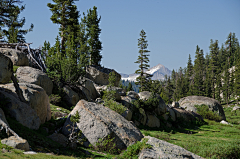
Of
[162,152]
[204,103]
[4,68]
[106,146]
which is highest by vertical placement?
[4,68]

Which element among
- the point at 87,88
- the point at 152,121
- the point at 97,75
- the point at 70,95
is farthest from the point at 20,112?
the point at 97,75

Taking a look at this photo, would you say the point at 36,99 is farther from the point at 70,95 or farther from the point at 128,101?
the point at 128,101

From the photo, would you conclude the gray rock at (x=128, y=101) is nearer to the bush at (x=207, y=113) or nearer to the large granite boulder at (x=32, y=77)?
the large granite boulder at (x=32, y=77)

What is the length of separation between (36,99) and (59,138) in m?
3.32

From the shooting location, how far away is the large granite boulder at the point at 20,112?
9.97m

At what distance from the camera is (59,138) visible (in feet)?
34.6

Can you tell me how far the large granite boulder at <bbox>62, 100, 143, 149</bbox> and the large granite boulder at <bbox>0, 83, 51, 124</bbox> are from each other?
188 centimetres

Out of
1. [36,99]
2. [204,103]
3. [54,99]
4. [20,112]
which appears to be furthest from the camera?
[204,103]

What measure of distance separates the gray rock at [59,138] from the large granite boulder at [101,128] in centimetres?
78

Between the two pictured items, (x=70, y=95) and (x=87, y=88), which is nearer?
(x=70, y=95)

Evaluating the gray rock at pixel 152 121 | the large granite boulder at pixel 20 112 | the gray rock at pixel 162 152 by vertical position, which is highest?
the large granite boulder at pixel 20 112

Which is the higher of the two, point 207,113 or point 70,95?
point 70,95

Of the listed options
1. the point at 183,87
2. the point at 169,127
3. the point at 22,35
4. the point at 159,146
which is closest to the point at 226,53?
the point at 183,87

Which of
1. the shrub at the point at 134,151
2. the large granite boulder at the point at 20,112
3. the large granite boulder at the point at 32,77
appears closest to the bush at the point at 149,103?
the large granite boulder at the point at 32,77
